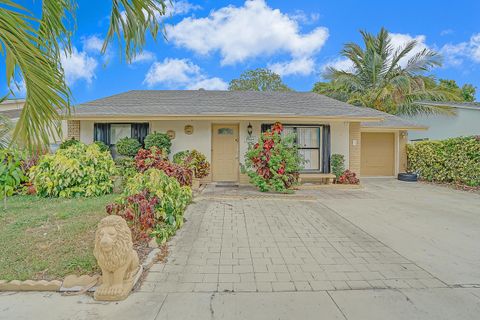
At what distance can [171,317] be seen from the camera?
2383mm

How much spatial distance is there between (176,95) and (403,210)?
1047 centimetres

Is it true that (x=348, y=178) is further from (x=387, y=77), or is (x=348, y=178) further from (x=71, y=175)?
(x=387, y=77)

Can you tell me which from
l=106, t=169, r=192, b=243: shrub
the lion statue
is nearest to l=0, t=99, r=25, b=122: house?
l=106, t=169, r=192, b=243: shrub

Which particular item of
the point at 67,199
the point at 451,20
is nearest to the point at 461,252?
the point at 67,199

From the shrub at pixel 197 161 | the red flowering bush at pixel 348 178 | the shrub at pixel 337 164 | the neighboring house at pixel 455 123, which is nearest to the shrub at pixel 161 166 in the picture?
the shrub at pixel 197 161

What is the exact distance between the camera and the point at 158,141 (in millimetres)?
9492

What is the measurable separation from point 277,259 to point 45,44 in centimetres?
346

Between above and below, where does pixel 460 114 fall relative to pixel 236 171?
above

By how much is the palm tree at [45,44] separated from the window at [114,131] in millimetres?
7542

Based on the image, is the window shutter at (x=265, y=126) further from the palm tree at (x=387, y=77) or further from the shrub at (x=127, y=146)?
the palm tree at (x=387, y=77)

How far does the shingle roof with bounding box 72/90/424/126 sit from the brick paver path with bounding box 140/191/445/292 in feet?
16.7

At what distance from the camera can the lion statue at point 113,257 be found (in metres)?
2.60

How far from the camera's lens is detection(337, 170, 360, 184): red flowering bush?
10164mm

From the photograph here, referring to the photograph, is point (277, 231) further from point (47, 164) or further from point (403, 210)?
point (47, 164)
